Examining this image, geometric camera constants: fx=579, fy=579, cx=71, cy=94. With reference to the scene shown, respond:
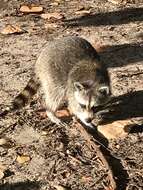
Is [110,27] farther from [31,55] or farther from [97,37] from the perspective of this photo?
[31,55]

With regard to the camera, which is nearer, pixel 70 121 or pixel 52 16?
pixel 70 121

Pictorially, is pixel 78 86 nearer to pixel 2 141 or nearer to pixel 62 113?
pixel 62 113

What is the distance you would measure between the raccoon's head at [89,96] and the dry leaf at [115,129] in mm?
160

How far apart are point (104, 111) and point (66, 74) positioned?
53cm

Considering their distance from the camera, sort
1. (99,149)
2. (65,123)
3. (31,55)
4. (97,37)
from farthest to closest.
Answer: (97,37), (31,55), (65,123), (99,149)

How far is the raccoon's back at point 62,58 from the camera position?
5.72m

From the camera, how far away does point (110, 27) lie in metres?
7.79

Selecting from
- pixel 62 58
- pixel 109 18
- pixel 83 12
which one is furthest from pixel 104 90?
pixel 83 12

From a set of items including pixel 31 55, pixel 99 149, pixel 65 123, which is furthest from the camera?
pixel 31 55

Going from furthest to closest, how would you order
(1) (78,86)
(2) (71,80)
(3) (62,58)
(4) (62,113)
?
1. (4) (62,113)
2. (3) (62,58)
3. (2) (71,80)
4. (1) (78,86)

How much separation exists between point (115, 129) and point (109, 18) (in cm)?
302

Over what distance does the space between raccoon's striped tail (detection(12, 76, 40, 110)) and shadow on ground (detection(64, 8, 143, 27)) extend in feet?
6.96

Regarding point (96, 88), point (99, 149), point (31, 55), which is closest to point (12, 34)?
point (31, 55)

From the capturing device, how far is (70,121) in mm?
5672
